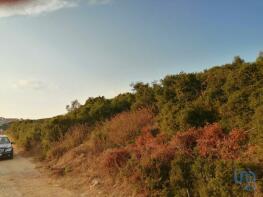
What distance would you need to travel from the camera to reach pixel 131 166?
41.9 feet

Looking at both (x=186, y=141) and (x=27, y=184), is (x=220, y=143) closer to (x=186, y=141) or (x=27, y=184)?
(x=186, y=141)

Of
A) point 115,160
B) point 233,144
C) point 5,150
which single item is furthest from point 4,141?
point 233,144

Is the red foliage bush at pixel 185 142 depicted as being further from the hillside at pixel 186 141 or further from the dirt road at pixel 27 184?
the dirt road at pixel 27 184

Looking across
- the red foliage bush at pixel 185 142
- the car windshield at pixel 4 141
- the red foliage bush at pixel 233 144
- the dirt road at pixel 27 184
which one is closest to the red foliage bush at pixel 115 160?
the dirt road at pixel 27 184

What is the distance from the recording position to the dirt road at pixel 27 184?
44.6ft

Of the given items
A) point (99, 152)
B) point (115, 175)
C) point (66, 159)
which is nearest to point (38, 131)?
point (66, 159)

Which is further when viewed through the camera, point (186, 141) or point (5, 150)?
point (5, 150)

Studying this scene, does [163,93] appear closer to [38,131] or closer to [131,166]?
[131,166]

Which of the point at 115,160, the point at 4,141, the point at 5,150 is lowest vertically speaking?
the point at 115,160

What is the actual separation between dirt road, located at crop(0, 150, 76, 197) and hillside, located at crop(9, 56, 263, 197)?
129 cm

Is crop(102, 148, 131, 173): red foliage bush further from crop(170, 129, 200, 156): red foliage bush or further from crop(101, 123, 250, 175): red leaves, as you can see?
crop(170, 129, 200, 156): red foliage bush

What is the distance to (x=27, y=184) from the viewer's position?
51.6ft

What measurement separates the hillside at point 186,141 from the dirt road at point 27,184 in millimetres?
1287

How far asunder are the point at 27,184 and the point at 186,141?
6.83 m
